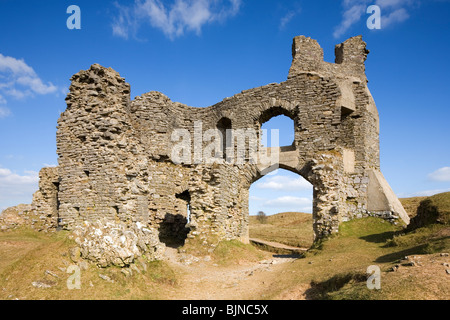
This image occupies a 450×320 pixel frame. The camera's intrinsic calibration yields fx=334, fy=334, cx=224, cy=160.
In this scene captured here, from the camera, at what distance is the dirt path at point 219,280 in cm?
775

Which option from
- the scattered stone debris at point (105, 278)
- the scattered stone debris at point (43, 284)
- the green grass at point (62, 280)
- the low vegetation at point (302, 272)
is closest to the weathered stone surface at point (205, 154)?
the low vegetation at point (302, 272)

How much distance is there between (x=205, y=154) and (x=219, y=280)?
31.6 feet

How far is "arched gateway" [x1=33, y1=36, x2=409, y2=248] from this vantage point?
12914mm

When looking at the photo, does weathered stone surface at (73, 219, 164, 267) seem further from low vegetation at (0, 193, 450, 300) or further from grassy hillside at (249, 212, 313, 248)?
grassy hillside at (249, 212, 313, 248)

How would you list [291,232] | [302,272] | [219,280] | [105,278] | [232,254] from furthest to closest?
[291,232] → [232,254] → [219,280] → [302,272] → [105,278]

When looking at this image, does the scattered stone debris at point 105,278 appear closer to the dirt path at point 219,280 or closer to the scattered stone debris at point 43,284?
the scattered stone debris at point 43,284

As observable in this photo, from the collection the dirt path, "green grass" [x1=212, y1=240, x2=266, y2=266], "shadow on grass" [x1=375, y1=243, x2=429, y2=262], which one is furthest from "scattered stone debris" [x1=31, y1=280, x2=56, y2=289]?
"shadow on grass" [x1=375, y1=243, x2=429, y2=262]

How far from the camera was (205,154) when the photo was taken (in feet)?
60.0

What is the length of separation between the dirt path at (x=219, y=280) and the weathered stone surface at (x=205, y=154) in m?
1.39

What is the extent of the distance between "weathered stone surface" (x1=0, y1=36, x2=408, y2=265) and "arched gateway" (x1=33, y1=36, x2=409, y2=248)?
0.05m

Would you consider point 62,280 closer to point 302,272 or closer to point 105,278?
point 105,278

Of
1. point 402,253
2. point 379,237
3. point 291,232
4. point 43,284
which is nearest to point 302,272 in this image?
point 402,253
